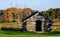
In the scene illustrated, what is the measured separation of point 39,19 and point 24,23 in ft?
10.9

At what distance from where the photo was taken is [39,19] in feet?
151

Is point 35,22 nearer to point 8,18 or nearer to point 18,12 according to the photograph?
point 8,18

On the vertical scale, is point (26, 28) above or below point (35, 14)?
below

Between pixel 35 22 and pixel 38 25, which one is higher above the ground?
pixel 35 22

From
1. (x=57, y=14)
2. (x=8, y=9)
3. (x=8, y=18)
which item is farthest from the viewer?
(x=8, y=9)

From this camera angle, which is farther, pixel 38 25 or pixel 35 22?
pixel 38 25

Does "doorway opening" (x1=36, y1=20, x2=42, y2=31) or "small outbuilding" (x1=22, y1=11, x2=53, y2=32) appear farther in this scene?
"doorway opening" (x1=36, y1=20, x2=42, y2=31)

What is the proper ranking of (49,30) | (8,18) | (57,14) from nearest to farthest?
(49,30) < (57,14) < (8,18)

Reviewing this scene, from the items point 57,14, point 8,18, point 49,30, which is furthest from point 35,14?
point 8,18

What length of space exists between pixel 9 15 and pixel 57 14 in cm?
2284

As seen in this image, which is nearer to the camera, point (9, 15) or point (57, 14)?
point (57, 14)

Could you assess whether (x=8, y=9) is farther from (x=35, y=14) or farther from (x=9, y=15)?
(x=35, y=14)

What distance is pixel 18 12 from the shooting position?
347ft

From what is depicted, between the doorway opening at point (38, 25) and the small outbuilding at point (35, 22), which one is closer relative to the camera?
the small outbuilding at point (35, 22)
